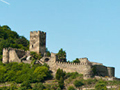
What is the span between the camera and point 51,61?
7494cm

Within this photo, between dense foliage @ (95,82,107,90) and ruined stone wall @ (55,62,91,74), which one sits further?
ruined stone wall @ (55,62,91,74)

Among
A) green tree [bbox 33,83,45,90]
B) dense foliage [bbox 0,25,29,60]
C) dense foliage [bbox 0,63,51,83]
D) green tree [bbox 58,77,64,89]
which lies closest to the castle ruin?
dense foliage [bbox 0,63,51,83]

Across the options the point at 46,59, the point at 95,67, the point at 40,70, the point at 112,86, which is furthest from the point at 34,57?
the point at 112,86

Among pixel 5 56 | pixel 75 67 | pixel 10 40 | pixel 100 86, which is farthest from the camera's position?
pixel 10 40

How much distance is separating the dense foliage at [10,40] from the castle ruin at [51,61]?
6706 millimetres

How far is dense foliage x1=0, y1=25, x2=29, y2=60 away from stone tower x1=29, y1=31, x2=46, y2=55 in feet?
22.7

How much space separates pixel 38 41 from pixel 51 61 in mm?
7444

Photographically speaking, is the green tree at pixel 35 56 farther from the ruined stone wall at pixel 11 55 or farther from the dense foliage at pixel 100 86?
the dense foliage at pixel 100 86

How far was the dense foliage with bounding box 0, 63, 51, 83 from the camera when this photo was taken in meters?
70.7

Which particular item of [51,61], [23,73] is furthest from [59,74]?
[23,73]

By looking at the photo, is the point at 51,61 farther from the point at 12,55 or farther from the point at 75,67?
the point at 12,55

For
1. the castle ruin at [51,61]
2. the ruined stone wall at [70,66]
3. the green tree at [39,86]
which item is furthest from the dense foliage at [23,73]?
the green tree at [39,86]

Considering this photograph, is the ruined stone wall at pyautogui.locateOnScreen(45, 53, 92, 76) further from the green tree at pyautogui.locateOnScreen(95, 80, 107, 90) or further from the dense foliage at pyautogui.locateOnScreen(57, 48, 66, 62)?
the green tree at pyautogui.locateOnScreen(95, 80, 107, 90)

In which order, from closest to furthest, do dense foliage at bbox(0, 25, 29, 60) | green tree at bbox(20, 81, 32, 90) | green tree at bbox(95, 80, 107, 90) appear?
green tree at bbox(95, 80, 107, 90) < green tree at bbox(20, 81, 32, 90) < dense foliage at bbox(0, 25, 29, 60)
